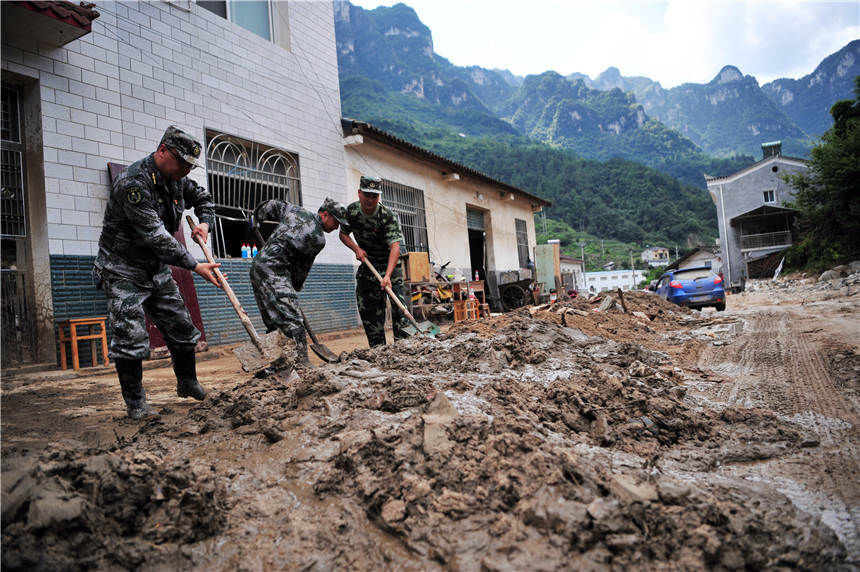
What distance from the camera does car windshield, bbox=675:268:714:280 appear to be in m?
10.4

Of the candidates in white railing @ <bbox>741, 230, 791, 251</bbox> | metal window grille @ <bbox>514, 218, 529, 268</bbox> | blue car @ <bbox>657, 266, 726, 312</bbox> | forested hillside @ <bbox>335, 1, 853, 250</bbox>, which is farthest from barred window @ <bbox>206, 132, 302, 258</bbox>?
white railing @ <bbox>741, 230, 791, 251</bbox>

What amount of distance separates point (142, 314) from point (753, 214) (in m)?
36.7

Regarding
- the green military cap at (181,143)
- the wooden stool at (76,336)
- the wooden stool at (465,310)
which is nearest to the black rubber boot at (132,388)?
the green military cap at (181,143)

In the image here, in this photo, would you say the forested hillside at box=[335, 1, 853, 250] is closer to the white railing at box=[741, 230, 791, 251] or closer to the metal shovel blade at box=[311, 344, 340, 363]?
the white railing at box=[741, 230, 791, 251]

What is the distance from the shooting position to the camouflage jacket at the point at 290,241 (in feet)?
12.6

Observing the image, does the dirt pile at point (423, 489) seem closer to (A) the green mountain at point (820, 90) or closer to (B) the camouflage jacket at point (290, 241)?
(B) the camouflage jacket at point (290, 241)

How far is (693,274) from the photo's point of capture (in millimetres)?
10484

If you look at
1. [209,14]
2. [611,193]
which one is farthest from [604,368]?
[611,193]

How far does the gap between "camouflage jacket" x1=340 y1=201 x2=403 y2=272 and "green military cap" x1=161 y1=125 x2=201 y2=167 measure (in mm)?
1803

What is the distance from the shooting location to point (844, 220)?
17.0 meters

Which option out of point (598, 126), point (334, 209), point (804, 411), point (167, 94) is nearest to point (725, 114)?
point (598, 126)

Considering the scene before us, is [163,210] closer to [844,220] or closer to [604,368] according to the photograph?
[604,368]

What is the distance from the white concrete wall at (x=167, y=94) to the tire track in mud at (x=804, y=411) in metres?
6.27

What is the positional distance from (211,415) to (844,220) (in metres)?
22.2
